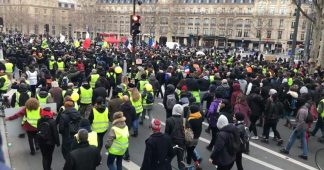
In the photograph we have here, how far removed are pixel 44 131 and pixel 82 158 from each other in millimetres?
1850

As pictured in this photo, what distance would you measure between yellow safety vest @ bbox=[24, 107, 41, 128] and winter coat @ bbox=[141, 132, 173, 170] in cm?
326

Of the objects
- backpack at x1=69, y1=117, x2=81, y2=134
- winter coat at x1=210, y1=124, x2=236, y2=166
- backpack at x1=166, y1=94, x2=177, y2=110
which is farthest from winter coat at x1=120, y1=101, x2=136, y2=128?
winter coat at x1=210, y1=124, x2=236, y2=166

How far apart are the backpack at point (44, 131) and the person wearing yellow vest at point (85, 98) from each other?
9.66 ft

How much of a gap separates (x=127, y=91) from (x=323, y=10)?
55.7ft

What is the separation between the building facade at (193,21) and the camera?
68.6 m

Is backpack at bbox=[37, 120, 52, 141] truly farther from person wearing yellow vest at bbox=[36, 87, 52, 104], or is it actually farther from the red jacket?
person wearing yellow vest at bbox=[36, 87, 52, 104]

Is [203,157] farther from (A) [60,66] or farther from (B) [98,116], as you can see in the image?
(A) [60,66]

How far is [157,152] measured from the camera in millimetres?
5723

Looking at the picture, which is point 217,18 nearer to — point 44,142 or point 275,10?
point 275,10

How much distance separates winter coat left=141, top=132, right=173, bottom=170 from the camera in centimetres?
571

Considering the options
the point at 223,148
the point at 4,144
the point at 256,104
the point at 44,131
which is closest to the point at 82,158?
the point at 44,131

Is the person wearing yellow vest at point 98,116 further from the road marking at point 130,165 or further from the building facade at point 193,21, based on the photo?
the building facade at point 193,21

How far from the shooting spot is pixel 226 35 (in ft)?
227

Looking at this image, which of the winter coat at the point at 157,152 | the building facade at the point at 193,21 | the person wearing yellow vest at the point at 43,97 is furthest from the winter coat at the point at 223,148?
the building facade at the point at 193,21
